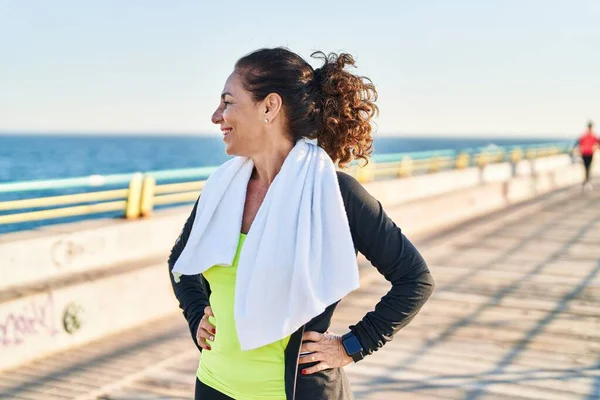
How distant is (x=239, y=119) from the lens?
2.45m

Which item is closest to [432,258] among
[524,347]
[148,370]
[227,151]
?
[524,347]

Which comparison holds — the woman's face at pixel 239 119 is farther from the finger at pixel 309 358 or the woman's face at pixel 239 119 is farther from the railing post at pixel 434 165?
the railing post at pixel 434 165

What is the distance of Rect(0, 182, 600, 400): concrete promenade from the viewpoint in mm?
5809

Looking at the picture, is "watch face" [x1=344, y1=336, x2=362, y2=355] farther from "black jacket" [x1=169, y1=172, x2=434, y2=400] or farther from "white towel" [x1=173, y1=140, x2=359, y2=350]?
"white towel" [x1=173, y1=140, x2=359, y2=350]

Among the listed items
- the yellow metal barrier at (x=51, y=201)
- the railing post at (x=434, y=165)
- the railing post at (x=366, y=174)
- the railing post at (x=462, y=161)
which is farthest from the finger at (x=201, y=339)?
the railing post at (x=462, y=161)

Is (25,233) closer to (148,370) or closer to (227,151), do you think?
(148,370)

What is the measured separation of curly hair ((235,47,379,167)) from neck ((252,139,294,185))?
0.04m

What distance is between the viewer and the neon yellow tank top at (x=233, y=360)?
91.9 inches

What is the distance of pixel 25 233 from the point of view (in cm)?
754

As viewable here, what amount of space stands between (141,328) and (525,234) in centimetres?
908

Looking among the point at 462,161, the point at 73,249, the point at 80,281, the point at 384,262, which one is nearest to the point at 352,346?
the point at 384,262

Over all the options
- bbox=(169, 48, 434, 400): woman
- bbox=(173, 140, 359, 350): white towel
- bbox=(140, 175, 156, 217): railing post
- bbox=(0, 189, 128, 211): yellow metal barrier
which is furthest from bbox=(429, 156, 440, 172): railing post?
bbox=(173, 140, 359, 350): white towel

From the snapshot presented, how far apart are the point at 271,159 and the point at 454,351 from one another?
A: 4763mm

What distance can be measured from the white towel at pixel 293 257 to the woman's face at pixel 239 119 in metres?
0.16
